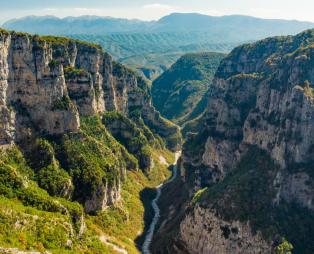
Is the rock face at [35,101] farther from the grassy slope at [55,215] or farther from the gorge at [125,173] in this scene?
the grassy slope at [55,215]

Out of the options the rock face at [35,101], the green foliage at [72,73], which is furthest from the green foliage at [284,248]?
the green foliage at [72,73]

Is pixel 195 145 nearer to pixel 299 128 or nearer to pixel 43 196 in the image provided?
pixel 299 128

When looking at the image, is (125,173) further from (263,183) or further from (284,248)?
Result: (284,248)

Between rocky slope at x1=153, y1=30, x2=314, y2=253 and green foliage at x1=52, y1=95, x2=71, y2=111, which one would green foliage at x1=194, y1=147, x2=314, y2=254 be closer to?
rocky slope at x1=153, y1=30, x2=314, y2=253

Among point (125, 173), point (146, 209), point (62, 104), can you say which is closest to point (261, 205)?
point (146, 209)

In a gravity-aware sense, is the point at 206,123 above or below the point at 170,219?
above

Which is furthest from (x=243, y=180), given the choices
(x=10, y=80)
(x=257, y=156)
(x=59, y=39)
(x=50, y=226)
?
(x=59, y=39)

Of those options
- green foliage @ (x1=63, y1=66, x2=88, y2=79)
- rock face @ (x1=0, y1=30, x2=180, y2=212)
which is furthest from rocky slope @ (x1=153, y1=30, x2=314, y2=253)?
green foliage @ (x1=63, y1=66, x2=88, y2=79)
